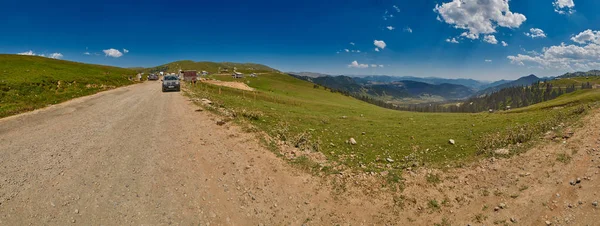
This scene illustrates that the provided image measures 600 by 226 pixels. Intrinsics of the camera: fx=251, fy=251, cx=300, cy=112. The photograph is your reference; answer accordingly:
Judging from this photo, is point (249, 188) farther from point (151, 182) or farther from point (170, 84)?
point (170, 84)

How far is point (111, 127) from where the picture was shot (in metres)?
16.4

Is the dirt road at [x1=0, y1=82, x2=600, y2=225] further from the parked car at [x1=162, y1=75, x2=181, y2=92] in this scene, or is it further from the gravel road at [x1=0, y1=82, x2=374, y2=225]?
the parked car at [x1=162, y1=75, x2=181, y2=92]

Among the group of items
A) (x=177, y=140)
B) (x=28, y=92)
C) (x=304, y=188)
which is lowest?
(x=304, y=188)

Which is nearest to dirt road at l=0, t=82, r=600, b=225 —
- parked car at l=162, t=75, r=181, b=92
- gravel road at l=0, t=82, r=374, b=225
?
gravel road at l=0, t=82, r=374, b=225

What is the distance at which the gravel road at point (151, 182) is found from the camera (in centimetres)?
786

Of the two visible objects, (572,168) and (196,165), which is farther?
(196,165)

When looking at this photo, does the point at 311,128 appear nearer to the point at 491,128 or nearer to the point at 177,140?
the point at 177,140

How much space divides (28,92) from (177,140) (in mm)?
26184

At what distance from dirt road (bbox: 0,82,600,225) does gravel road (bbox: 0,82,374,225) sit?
41 millimetres

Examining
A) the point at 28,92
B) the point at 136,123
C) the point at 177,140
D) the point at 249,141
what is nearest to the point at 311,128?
the point at 249,141

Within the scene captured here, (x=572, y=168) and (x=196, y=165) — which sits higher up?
(x=572, y=168)

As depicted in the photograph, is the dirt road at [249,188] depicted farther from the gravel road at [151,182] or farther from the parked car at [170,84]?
the parked car at [170,84]

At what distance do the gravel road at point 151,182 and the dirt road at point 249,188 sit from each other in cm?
4

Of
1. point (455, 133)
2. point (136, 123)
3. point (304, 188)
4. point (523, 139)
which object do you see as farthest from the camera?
point (455, 133)
